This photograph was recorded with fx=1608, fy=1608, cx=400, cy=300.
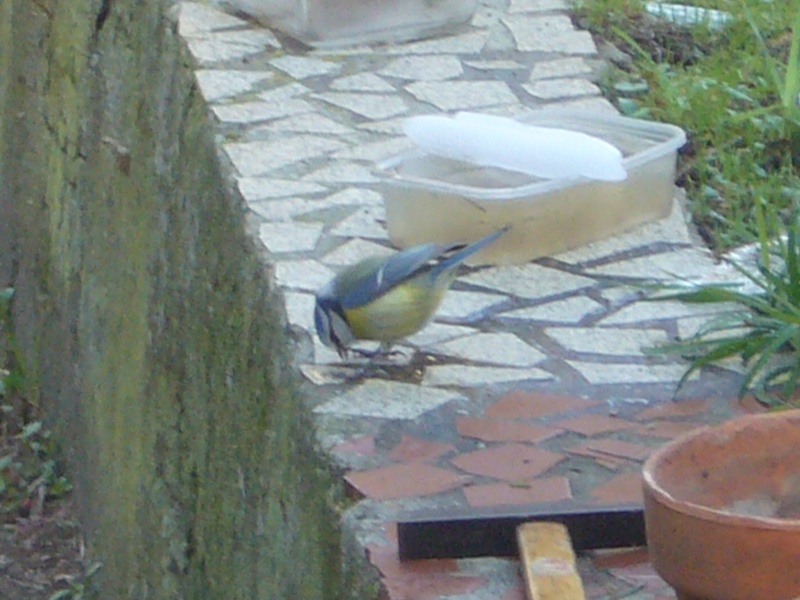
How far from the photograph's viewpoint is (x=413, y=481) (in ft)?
8.59

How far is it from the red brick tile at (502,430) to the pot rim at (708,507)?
0.82 m

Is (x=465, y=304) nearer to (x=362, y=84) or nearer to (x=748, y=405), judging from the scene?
(x=748, y=405)

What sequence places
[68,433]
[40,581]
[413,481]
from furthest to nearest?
[68,433], [40,581], [413,481]

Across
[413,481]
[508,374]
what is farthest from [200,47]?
[413,481]

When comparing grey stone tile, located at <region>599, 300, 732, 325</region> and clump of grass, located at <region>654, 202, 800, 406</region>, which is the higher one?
clump of grass, located at <region>654, 202, 800, 406</region>

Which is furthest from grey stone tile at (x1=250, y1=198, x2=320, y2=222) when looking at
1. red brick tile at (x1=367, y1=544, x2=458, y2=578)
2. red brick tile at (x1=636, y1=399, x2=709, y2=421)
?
red brick tile at (x1=367, y1=544, x2=458, y2=578)

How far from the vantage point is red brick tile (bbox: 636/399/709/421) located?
2.88m

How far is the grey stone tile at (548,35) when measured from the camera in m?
5.10

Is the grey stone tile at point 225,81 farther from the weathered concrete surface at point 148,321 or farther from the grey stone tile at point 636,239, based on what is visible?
the grey stone tile at point 636,239

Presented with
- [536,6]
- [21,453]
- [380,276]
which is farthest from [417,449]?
[21,453]

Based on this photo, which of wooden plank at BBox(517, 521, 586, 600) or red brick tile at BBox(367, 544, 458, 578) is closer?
wooden plank at BBox(517, 521, 586, 600)

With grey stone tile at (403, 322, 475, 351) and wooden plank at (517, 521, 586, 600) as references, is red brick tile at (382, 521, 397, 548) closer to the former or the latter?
wooden plank at (517, 521, 586, 600)

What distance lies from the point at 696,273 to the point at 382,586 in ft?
4.92

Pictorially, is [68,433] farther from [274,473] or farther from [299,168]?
[274,473]
